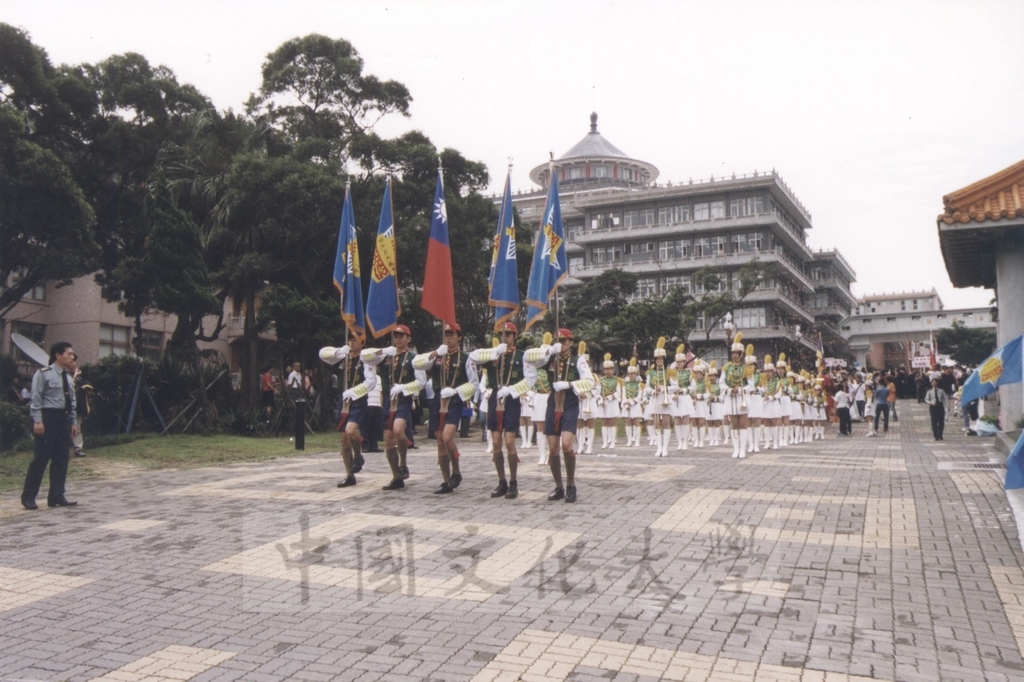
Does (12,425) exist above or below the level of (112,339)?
below

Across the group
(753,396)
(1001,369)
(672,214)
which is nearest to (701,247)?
(672,214)

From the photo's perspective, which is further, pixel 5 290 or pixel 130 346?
pixel 130 346

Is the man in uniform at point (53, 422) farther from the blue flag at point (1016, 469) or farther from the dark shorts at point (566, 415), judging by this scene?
the blue flag at point (1016, 469)

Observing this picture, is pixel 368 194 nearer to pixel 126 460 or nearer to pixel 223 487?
pixel 126 460

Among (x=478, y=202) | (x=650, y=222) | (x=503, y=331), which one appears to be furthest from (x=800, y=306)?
(x=503, y=331)

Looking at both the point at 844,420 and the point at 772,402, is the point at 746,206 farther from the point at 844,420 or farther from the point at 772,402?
the point at 772,402

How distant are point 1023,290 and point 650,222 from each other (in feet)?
205

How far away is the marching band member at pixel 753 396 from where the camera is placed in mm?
18609

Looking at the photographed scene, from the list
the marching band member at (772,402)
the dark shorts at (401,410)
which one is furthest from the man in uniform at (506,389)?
the marching band member at (772,402)

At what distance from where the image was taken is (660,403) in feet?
60.4

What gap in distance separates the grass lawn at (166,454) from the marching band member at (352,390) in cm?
519

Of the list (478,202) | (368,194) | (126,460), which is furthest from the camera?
(478,202)

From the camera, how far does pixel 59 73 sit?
25125 mm

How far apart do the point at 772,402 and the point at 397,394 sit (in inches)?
477
